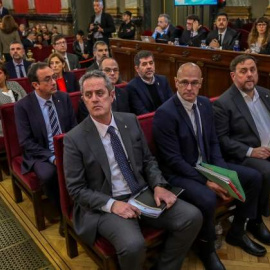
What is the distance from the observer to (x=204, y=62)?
4684mm

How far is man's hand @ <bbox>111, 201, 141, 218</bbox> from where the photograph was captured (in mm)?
1860

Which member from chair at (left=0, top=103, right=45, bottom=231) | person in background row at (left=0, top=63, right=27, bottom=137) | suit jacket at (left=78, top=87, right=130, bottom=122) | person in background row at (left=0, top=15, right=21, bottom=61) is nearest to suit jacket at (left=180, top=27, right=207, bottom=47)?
person in background row at (left=0, top=15, right=21, bottom=61)

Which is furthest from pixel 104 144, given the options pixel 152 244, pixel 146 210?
pixel 152 244

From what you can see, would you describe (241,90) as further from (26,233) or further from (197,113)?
(26,233)

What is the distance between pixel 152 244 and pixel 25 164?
3.93 ft

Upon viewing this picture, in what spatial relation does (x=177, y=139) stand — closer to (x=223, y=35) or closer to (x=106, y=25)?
(x=223, y=35)

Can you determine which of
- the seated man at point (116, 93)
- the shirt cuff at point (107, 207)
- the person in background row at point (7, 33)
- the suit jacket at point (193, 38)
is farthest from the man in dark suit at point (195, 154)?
the person in background row at point (7, 33)

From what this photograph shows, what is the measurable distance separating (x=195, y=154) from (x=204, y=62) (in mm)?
2612

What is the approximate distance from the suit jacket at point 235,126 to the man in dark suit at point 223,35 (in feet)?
→ 8.86

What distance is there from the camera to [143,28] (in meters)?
8.53

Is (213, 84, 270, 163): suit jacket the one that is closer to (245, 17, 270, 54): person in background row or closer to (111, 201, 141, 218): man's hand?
(111, 201, 141, 218): man's hand

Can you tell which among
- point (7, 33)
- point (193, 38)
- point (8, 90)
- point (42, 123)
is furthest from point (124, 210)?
point (7, 33)

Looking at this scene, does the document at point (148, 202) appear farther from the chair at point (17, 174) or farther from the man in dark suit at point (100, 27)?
the man in dark suit at point (100, 27)

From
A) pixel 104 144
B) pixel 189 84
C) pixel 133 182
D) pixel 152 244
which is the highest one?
pixel 189 84
